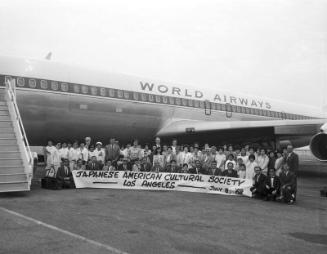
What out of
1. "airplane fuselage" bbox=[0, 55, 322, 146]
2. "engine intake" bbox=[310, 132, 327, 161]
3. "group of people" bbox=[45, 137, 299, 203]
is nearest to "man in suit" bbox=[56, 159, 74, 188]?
"group of people" bbox=[45, 137, 299, 203]

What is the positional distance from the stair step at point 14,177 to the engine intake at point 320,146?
6875 mm

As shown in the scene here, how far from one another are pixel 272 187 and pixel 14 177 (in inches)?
224

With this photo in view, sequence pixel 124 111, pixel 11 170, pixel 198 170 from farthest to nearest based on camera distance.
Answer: pixel 124 111
pixel 198 170
pixel 11 170

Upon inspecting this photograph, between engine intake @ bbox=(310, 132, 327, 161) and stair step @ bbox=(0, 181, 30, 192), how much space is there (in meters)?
6.84

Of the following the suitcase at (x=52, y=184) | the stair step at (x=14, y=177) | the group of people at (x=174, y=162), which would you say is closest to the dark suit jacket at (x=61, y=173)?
the group of people at (x=174, y=162)

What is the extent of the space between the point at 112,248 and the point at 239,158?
700 centimetres

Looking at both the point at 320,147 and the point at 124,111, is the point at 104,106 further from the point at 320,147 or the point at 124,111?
the point at 320,147

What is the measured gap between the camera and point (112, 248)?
15.2ft

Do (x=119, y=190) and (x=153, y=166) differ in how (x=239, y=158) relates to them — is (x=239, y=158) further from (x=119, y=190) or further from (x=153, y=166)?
(x=119, y=190)

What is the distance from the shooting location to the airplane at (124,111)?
38.9 feet

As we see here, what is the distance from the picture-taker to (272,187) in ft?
30.2

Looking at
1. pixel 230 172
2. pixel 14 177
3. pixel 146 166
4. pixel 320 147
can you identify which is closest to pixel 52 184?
pixel 14 177

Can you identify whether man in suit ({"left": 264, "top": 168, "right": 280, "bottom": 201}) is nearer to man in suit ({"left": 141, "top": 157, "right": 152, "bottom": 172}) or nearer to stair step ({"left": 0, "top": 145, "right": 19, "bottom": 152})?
man in suit ({"left": 141, "top": 157, "right": 152, "bottom": 172})

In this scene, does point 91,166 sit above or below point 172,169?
above
